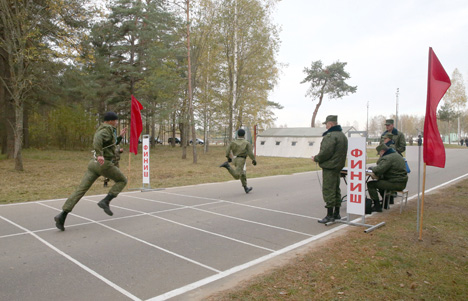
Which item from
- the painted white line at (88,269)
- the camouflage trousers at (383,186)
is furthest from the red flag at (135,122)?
the camouflage trousers at (383,186)

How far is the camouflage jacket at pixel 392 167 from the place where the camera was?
7.53 metres

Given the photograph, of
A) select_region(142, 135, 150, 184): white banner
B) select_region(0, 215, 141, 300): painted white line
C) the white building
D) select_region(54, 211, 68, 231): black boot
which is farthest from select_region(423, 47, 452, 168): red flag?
the white building

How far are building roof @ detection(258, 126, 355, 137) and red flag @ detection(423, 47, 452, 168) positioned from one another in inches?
1064

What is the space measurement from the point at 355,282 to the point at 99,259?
3358 mm

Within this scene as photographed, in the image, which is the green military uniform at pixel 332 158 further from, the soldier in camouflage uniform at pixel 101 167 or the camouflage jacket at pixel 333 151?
the soldier in camouflage uniform at pixel 101 167

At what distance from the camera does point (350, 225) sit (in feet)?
22.1

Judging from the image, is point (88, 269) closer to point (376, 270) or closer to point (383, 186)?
point (376, 270)

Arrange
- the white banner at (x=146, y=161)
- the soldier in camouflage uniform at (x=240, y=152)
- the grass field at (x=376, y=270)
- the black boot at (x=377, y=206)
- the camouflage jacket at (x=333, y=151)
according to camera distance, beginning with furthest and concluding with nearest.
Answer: the white banner at (x=146, y=161) < the soldier in camouflage uniform at (x=240, y=152) < the black boot at (x=377, y=206) < the camouflage jacket at (x=333, y=151) < the grass field at (x=376, y=270)

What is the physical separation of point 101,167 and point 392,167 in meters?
6.18

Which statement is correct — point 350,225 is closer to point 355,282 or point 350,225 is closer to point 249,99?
point 355,282

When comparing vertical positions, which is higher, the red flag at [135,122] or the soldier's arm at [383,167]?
the red flag at [135,122]

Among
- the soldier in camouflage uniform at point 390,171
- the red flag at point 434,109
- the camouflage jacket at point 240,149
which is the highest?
the red flag at point 434,109

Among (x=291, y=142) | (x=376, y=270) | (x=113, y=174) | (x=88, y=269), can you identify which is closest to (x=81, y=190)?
(x=113, y=174)

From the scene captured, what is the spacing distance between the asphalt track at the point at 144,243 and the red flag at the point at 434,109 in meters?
2.19
